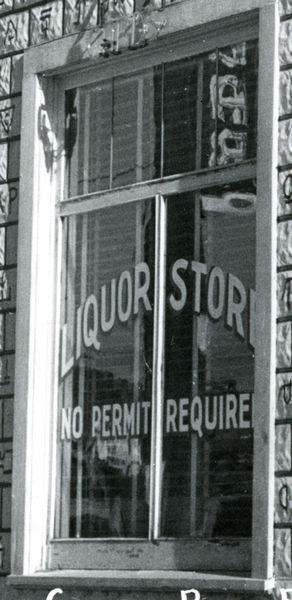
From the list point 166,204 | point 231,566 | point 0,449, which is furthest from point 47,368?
point 231,566

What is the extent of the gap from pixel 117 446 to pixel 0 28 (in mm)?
2773

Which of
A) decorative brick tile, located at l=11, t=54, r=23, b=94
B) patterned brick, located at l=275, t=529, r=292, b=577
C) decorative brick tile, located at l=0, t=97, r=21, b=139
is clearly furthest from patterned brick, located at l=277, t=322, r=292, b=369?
decorative brick tile, located at l=11, t=54, r=23, b=94

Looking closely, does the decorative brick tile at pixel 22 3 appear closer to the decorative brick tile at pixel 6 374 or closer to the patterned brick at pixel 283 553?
the decorative brick tile at pixel 6 374

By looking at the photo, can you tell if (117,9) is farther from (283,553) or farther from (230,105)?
(283,553)

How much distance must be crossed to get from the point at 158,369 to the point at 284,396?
1.09m

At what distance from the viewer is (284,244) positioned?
8594mm

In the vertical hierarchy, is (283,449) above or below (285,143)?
below

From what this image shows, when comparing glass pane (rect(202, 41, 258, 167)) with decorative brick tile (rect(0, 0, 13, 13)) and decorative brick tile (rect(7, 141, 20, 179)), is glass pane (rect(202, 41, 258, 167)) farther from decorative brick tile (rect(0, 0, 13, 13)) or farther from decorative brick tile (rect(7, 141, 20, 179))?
decorative brick tile (rect(0, 0, 13, 13))

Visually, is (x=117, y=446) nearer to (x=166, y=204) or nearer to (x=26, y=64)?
→ (x=166, y=204)

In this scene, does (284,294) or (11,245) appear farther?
(11,245)

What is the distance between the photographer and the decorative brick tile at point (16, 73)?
34.2 ft

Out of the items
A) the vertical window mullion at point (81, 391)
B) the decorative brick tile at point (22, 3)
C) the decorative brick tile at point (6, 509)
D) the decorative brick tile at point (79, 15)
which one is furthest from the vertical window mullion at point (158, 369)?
the decorative brick tile at point (22, 3)

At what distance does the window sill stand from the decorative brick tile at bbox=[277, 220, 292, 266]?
1566mm

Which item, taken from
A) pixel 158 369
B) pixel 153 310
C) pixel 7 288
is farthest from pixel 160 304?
pixel 7 288
